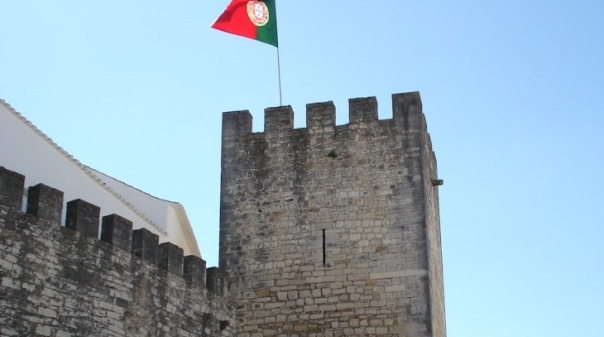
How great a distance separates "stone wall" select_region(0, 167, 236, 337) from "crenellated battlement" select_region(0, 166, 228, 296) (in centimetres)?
1

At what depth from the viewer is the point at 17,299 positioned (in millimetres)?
10281

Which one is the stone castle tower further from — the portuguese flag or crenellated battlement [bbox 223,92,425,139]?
the portuguese flag

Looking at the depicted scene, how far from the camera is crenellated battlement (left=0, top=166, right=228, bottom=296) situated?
34.7 feet

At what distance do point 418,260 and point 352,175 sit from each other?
163 cm

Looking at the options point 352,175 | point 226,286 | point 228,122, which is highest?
point 228,122

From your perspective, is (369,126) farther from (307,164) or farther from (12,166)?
(12,166)

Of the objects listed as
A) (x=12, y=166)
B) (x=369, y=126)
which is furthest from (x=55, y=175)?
(x=369, y=126)

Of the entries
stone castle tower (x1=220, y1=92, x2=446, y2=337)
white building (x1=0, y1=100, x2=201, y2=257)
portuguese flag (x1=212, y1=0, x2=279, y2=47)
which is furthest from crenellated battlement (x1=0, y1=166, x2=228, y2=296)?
portuguese flag (x1=212, y1=0, x2=279, y2=47)

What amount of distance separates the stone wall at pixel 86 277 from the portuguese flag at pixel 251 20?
3.97 m

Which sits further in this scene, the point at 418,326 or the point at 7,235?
the point at 418,326

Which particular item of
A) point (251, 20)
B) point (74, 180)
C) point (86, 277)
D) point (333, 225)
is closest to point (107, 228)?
point (86, 277)

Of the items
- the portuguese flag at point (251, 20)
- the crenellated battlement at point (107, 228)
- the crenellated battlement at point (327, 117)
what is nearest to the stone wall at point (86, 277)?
the crenellated battlement at point (107, 228)

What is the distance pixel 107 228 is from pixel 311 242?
3518 mm

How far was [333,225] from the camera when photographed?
1445cm
